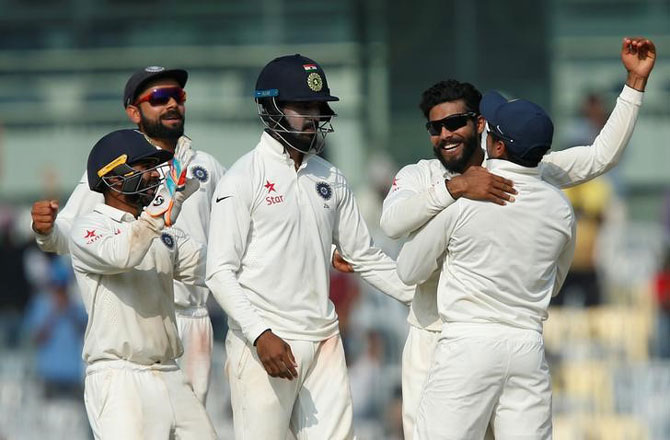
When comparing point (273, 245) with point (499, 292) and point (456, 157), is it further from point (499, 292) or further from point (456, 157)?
point (499, 292)

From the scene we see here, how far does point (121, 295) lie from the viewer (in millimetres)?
5863

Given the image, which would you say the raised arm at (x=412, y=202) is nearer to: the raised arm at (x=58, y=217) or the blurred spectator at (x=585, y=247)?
the raised arm at (x=58, y=217)

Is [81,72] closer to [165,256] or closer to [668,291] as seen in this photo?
[668,291]

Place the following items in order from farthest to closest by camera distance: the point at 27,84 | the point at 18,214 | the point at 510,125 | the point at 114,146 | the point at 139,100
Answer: the point at 27,84 < the point at 18,214 < the point at 139,100 < the point at 114,146 < the point at 510,125

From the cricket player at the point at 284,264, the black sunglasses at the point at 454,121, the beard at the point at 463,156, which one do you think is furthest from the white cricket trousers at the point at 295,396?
A: the black sunglasses at the point at 454,121

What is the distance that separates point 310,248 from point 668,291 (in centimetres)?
611

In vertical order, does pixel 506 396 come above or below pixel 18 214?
above

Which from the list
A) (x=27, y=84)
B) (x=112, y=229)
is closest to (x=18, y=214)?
(x=27, y=84)

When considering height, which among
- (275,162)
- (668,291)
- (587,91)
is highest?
(275,162)

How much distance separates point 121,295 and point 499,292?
1527mm

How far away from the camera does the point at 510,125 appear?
18.2 ft

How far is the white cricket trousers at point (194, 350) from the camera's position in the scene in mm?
6734

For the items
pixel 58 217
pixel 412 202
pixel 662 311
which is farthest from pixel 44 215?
pixel 662 311

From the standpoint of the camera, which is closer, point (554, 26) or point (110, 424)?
point (110, 424)
